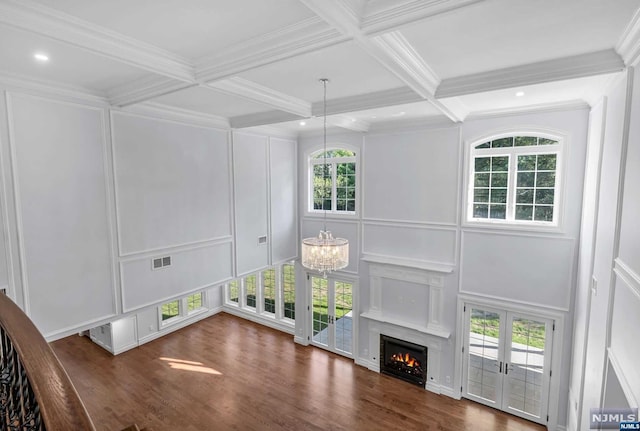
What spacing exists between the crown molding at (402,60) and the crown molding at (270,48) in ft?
1.05

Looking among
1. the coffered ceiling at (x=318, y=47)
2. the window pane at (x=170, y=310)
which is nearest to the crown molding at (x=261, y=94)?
the coffered ceiling at (x=318, y=47)

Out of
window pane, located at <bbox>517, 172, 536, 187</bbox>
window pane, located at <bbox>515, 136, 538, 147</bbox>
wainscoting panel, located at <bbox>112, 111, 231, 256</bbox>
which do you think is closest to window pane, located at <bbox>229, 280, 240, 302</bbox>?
wainscoting panel, located at <bbox>112, 111, 231, 256</bbox>

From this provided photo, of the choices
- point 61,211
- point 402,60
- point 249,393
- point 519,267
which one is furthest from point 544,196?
point 61,211

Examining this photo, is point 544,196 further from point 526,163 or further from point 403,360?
point 403,360

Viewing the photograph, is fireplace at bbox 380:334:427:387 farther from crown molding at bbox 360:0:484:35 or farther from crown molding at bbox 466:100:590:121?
crown molding at bbox 360:0:484:35

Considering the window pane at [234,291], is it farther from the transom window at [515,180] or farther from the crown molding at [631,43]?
the crown molding at [631,43]

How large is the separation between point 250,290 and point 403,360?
523cm

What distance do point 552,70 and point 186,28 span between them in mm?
3493

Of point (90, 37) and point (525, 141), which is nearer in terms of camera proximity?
point (90, 37)

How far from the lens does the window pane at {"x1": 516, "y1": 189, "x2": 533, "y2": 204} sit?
5.41 meters

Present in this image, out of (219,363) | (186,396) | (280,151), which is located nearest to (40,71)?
(280,151)

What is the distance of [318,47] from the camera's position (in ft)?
8.15

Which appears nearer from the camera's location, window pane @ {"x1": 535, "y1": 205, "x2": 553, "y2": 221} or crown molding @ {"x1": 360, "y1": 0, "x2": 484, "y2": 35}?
crown molding @ {"x1": 360, "y1": 0, "x2": 484, "y2": 35}

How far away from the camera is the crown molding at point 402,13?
200cm
